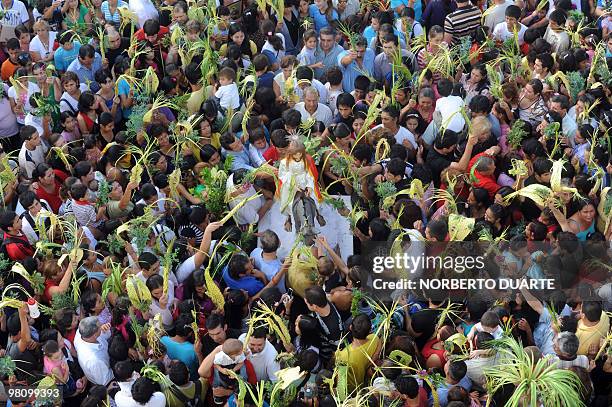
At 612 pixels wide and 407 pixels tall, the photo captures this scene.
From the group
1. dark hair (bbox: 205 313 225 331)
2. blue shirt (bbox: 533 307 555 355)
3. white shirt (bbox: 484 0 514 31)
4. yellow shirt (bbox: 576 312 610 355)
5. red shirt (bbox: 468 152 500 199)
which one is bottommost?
blue shirt (bbox: 533 307 555 355)

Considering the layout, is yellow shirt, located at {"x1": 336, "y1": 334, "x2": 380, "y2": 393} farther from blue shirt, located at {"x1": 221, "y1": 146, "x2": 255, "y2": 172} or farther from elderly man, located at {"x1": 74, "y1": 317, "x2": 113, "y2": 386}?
blue shirt, located at {"x1": 221, "y1": 146, "x2": 255, "y2": 172}

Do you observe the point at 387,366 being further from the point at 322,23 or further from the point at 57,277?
the point at 322,23

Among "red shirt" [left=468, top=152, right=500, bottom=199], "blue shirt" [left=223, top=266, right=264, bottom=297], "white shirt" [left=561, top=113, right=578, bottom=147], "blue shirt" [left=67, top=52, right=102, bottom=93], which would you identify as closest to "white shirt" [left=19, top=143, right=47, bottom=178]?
"blue shirt" [left=67, top=52, right=102, bottom=93]

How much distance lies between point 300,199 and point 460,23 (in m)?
3.74

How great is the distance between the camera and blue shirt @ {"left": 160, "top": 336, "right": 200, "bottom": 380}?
23.6ft

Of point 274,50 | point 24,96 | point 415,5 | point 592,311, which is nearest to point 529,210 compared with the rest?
point 592,311

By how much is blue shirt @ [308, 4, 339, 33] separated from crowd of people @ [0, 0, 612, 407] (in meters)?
0.06

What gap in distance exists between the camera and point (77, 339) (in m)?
7.21

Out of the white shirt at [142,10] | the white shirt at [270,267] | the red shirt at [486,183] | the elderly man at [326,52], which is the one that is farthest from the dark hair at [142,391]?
the white shirt at [142,10]

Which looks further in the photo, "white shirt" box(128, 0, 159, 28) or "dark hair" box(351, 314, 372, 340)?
"white shirt" box(128, 0, 159, 28)

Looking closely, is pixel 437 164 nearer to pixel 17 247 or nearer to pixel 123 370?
pixel 123 370

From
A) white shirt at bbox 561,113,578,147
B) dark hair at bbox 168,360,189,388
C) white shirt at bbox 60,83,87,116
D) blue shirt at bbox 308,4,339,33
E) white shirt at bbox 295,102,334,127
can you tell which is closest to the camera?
dark hair at bbox 168,360,189,388

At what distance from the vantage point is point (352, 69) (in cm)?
1048

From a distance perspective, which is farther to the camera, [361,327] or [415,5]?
[415,5]
